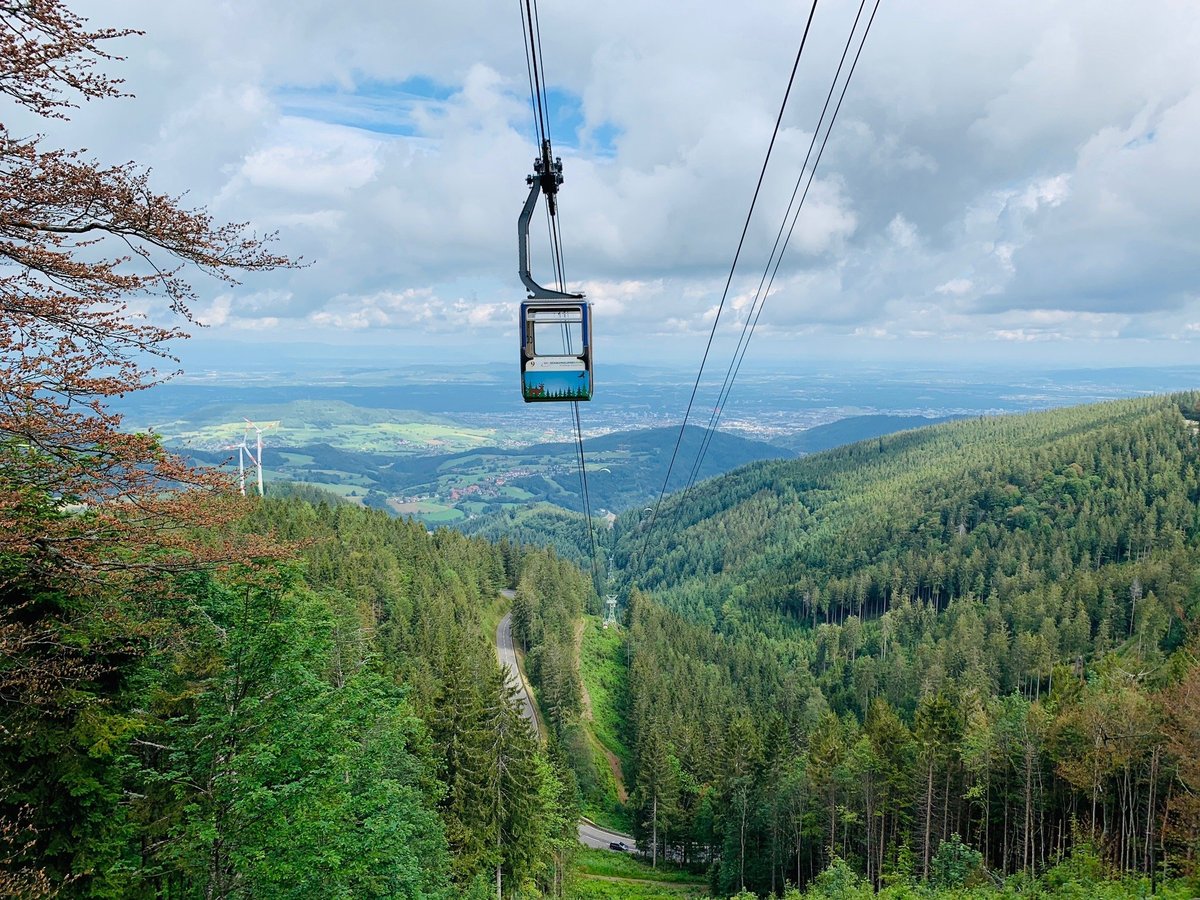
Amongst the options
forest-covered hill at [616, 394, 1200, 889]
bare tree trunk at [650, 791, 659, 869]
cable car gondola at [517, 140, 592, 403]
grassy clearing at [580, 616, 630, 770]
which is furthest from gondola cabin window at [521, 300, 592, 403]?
grassy clearing at [580, 616, 630, 770]

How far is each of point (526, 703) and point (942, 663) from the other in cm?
4892

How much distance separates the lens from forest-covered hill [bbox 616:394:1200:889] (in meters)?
30.5

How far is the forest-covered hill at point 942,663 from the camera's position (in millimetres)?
30484

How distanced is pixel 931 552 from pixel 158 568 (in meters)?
143

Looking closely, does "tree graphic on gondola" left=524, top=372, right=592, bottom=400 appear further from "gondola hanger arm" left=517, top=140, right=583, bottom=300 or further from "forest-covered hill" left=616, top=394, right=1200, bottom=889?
"forest-covered hill" left=616, top=394, right=1200, bottom=889

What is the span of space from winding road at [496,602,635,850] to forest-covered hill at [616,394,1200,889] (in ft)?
14.7

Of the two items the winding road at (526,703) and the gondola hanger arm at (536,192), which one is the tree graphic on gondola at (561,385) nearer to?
the gondola hanger arm at (536,192)

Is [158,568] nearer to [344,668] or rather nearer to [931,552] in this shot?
[344,668]

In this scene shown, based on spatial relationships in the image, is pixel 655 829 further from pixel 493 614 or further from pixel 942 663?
pixel 942 663

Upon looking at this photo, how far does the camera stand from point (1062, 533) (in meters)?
120

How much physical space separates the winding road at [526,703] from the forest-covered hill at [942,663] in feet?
14.7

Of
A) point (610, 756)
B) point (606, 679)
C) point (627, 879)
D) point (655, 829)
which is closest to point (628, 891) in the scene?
point (627, 879)

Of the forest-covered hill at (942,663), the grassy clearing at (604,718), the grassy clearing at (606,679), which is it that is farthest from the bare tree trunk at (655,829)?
the grassy clearing at (606,679)

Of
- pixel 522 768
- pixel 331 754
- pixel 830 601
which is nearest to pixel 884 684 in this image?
pixel 830 601
